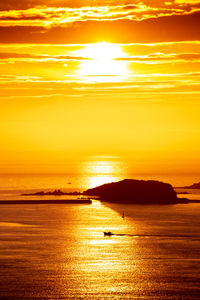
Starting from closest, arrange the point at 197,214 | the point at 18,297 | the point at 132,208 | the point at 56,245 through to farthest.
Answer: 1. the point at 18,297
2. the point at 56,245
3. the point at 197,214
4. the point at 132,208

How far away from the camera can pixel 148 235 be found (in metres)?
119

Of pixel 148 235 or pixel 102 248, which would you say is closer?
pixel 102 248

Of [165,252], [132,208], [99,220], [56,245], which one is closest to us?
[165,252]

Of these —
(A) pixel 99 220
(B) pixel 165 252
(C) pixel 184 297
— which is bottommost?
(C) pixel 184 297

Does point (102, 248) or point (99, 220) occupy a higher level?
point (99, 220)

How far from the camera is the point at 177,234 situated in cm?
11981

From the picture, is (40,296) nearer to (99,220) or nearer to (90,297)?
(90,297)

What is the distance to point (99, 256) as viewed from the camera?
93438 millimetres

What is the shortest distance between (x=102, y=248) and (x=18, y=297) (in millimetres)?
35083

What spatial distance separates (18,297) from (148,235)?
54029 mm

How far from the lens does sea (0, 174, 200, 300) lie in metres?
71.9

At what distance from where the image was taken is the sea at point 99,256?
236ft

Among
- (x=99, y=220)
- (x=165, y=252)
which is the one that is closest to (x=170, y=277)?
(x=165, y=252)

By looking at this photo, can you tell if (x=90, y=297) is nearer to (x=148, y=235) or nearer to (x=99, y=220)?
(x=148, y=235)
